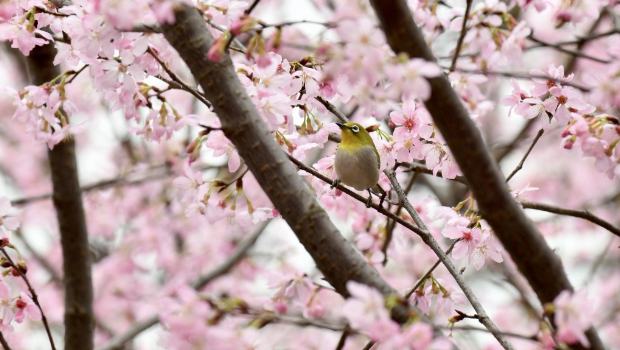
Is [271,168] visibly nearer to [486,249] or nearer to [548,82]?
[486,249]

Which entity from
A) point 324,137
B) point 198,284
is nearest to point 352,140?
point 324,137

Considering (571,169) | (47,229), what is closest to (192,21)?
(47,229)

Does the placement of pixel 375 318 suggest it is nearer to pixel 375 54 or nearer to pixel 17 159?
pixel 375 54

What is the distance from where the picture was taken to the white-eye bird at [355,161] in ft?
10.8

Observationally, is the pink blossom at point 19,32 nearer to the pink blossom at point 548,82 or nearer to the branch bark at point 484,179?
the branch bark at point 484,179

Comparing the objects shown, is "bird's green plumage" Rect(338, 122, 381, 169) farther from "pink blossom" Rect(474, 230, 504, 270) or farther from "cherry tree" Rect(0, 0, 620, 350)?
"pink blossom" Rect(474, 230, 504, 270)

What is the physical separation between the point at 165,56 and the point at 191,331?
1.39 m

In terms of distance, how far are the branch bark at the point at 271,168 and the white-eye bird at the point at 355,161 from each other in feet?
4.82

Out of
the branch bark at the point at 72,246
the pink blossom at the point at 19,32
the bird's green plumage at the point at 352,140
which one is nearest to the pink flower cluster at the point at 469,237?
the bird's green plumage at the point at 352,140

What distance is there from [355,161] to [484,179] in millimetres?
1641

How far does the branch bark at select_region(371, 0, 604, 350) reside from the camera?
161 cm

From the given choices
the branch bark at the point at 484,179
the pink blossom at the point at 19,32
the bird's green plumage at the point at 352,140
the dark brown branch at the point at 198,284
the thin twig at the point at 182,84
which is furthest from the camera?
the dark brown branch at the point at 198,284

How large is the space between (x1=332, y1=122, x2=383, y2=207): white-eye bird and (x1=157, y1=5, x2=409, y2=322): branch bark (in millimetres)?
1469

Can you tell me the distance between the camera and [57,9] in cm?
254
